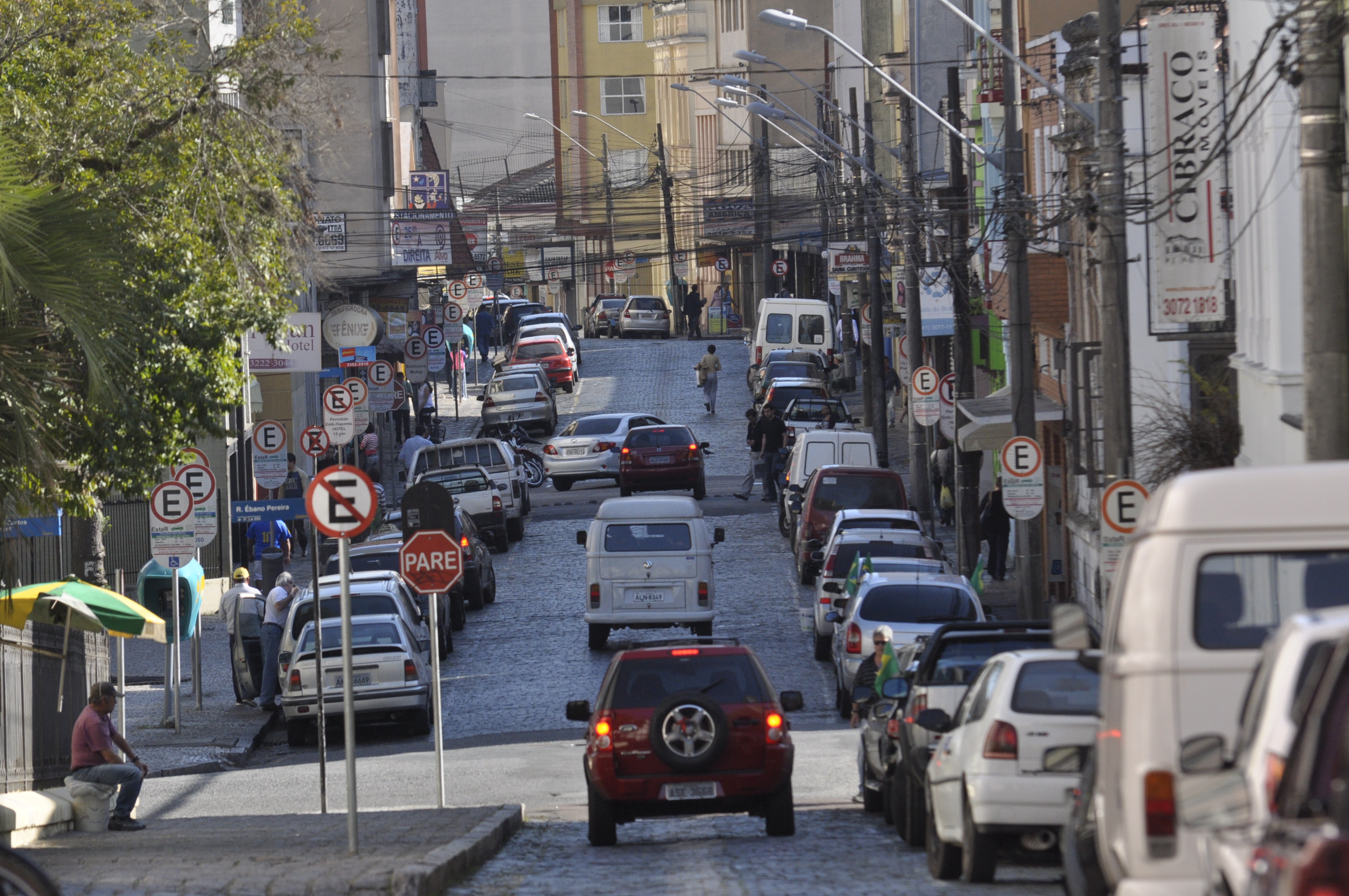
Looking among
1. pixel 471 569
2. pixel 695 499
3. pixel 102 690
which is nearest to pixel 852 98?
pixel 695 499

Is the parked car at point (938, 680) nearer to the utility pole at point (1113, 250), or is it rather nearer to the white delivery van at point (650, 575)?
the utility pole at point (1113, 250)

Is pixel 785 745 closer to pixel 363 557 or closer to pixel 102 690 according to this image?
pixel 102 690

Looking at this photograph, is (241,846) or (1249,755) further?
(241,846)

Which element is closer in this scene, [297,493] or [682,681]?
[682,681]

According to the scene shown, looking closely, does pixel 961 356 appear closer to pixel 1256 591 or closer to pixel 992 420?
pixel 992 420

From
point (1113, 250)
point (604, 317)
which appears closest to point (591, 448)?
point (1113, 250)

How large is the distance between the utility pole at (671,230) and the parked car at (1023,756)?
238ft

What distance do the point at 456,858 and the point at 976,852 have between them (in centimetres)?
324

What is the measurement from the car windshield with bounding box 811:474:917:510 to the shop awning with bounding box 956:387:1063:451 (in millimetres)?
1700

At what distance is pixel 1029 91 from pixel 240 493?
1602cm

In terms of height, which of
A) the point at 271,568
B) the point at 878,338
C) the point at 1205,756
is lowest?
the point at 271,568

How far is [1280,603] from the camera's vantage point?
284 inches

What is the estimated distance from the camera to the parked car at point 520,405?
5225cm

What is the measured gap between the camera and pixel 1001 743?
11.0 metres
